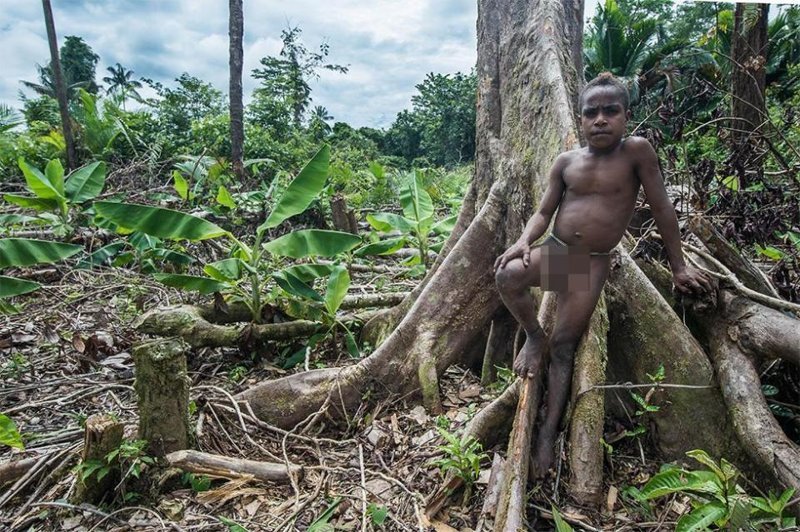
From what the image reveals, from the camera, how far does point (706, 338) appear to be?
2990 millimetres

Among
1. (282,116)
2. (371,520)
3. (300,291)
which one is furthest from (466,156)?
(371,520)

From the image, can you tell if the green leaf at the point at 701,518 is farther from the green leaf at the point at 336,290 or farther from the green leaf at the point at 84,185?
the green leaf at the point at 84,185

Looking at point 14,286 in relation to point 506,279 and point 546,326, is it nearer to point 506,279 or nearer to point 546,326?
point 506,279

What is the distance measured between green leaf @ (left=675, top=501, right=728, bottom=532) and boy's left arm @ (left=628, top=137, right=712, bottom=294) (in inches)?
38.7

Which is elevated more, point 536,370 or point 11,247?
point 11,247

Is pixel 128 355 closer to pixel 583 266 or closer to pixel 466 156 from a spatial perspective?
pixel 583 266

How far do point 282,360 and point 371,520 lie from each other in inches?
87.2

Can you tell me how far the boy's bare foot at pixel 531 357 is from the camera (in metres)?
2.71

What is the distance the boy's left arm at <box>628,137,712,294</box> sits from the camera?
230 centimetres

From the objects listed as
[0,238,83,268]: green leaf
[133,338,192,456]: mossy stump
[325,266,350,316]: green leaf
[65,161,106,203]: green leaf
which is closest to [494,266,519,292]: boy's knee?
[133,338,192,456]: mossy stump

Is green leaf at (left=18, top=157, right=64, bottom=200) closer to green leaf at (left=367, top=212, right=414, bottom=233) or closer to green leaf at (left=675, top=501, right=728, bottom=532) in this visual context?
green leaf at (left=367, top=212, right=414, bottom=233)

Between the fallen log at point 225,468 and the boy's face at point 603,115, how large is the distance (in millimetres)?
2331

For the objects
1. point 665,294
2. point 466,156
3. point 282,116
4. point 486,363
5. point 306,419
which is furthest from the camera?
point 466,156

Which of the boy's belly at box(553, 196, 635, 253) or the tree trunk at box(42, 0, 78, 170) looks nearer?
the boy's belly at box(553, 196, 635, 253)
